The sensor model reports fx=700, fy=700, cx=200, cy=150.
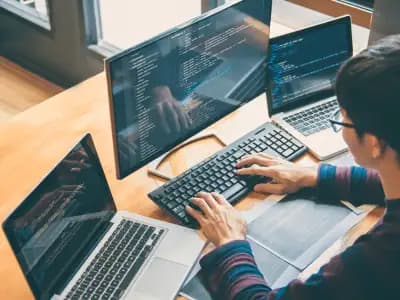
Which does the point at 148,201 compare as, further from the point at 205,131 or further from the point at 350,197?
the point at 350,197

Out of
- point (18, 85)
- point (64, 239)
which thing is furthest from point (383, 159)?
point (18, 85)

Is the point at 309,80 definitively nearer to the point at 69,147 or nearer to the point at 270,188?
the point at 270,188

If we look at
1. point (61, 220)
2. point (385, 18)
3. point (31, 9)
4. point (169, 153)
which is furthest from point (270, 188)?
point (31, 9)

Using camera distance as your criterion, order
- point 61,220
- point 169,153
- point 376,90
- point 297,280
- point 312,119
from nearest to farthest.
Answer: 1. point 376,90
2. point 297,280
3. point 61,220
4. point 169,153
5. point 312,119

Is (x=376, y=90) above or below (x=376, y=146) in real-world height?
above

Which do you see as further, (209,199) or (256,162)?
(256,162)

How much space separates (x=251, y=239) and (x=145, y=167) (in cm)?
38

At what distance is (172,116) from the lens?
1735 mm

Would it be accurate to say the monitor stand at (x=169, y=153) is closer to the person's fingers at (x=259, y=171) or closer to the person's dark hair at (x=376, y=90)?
the person's fingers at (x=259, y=171)

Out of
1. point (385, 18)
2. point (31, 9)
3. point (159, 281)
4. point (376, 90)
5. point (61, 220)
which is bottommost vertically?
point (31, 9)

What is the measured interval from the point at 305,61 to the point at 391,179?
2.18ft

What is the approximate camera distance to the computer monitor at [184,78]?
5.17 ft

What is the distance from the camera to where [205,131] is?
76.9 inches

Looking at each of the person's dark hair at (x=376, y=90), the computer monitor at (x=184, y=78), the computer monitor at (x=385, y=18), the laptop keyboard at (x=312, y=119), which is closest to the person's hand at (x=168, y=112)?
the computer monitor at (x=184, y=78)
